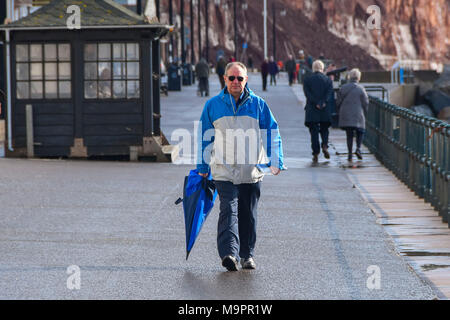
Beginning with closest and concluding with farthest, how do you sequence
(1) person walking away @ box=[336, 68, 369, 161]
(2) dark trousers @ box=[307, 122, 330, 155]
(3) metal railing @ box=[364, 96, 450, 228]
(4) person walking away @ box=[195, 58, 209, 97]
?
(3) metal railing @ box=[364, 96, 450, 228] → (1) person walking away @ box=[336, 68, 369, 161] → (2) dark trousers @ box=[307, 122, 330, 155] → (4) person walking away @ box=[195, 58, 209, 97]

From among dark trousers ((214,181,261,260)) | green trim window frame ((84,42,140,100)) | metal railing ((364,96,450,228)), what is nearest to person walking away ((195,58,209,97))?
metal railing ((364,96,450,228))

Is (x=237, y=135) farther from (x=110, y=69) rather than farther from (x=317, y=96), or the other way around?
(x=317, y=96)

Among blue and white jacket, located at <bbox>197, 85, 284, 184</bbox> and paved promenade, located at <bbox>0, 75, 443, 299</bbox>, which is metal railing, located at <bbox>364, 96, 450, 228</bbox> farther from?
blue and white jacket, located at <bbox>197, 85, 284, 184</bbox>

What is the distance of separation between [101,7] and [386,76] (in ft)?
185

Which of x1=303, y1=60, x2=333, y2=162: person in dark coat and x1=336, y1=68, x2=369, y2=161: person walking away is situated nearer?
x1=336, y1=68, x2=369, y2=161: person walking away

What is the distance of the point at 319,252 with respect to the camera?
9.37 metres

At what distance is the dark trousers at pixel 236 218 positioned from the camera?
827cm

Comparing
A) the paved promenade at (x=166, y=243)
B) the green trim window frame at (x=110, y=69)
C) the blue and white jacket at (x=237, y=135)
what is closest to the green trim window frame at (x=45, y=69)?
the green trim window frame at (x=110, y=69)

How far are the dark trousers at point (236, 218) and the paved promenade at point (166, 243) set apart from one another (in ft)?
0.72

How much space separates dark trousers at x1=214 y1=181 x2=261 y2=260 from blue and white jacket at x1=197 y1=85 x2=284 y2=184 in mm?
93

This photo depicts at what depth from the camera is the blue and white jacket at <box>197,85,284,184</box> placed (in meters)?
8.26

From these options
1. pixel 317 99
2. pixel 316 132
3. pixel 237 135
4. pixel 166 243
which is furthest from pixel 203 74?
pixel 237 135

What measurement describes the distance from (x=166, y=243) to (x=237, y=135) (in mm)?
1910

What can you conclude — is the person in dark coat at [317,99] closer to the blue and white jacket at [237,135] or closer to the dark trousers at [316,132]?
the dark trousers at [316,132]
